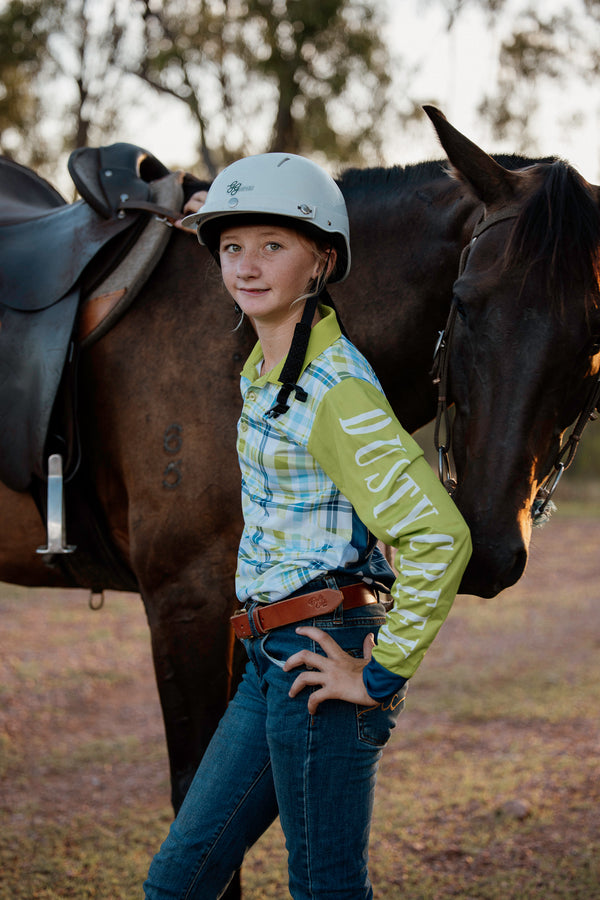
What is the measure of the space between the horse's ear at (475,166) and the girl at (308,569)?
309mm

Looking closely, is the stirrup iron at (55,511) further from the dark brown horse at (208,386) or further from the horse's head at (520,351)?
the horse's head at (520,351)

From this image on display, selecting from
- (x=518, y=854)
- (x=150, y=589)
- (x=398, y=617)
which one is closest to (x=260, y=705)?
(x=398, y=617)

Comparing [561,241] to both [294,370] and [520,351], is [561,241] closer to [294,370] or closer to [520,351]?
[520,351]

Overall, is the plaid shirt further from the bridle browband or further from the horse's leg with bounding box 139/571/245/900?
the horse's leg with bounding box 139/571/245/900

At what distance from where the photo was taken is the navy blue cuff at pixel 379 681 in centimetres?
138

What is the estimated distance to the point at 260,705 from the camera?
1.65m

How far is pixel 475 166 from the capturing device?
5.98ft

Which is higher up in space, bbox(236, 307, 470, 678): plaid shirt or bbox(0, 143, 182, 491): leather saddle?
bbox(0, 143, 182, 491): leather saddle

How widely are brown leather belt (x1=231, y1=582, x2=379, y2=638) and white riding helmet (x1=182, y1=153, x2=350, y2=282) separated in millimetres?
704

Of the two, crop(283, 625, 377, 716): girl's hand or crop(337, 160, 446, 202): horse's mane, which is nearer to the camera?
crop(283, 625, 377, 716): girl's hand

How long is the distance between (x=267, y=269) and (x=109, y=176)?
1.21 meters

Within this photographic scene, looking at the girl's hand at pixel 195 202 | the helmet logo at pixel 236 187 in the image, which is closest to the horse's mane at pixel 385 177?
the girl's hand at pixel 195 202

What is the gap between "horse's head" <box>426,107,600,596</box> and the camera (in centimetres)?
161

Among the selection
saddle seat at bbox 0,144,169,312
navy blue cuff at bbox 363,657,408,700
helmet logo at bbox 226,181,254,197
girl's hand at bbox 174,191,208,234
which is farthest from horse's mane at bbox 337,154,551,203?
navy blue cuff at bbox 363,657,408,700
